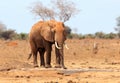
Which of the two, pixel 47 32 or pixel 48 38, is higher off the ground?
pixel 47 32

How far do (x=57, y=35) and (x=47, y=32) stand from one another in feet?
3.18

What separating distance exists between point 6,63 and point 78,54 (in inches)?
533

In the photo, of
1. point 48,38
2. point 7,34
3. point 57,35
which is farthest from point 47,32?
point 7,34

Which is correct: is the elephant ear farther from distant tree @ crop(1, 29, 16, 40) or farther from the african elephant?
distant tree @ crop(1, 29, 16, 40)

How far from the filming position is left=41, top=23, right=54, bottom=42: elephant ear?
21531 mm

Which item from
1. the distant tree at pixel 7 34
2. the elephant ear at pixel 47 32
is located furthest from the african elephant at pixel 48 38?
the distant tree at pixel 7 34

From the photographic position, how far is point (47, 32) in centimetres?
2180

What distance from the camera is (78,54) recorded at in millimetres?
35562

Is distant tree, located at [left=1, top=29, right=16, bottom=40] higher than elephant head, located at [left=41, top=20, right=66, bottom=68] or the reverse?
the reverse

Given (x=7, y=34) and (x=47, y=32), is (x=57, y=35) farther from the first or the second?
(x=7, y=34)

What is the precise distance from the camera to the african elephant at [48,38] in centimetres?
2074

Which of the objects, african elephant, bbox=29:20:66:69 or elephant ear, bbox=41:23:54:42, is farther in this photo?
elephant ear, bbox=41:23:54:42

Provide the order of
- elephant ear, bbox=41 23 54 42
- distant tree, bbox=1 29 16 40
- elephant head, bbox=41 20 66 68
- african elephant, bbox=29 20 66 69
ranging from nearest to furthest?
elephant head, bbox=41 20 66 68, african elephant, bbox=29 20 66 69, elephant ear, bbox=41 23 54 42, distant tree, bbox=1 29 16 40

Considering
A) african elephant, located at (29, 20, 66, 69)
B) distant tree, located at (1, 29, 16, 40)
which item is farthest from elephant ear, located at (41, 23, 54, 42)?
distant tree, located at (1, 29, 16, 40)
